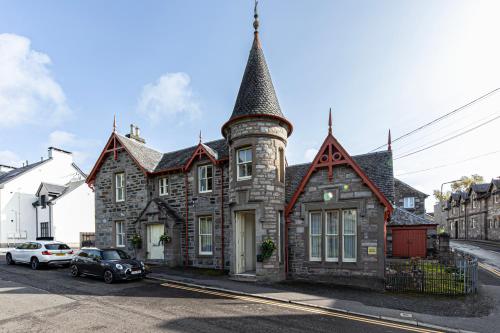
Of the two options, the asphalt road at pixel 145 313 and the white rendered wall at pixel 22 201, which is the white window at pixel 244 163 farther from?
the white rendered wall at pixel 22 201

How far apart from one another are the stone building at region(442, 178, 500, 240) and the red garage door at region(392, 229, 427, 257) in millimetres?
26294

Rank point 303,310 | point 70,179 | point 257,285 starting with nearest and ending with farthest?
point 303,310, point 257,285, point 70,179

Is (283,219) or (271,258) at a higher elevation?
(283,219)

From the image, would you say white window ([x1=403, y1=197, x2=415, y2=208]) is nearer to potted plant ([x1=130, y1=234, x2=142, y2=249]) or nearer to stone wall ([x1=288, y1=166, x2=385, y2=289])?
stone wall ([x1=288, y1=166, x2=385, y2=289])

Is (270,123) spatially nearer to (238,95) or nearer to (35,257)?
(238,95)

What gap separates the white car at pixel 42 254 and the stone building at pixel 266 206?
13.3 ft

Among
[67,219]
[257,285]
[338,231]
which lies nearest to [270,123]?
[338,231]

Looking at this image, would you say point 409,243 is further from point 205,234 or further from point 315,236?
point 205,234

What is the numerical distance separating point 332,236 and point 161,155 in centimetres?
1545

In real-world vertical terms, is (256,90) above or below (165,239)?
above

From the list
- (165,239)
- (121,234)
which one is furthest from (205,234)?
(121,234)

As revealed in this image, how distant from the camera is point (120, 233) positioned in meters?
21.0

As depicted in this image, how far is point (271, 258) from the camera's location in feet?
43.9

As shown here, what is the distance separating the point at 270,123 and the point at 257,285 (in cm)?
750
